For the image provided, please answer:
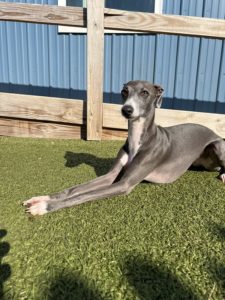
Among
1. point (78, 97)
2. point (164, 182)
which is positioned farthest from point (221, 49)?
point (164, 182)

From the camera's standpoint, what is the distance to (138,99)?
284cm

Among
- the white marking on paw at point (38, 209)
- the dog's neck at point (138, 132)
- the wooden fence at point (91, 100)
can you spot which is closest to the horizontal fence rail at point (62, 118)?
the wooden fence at point (91, 100)

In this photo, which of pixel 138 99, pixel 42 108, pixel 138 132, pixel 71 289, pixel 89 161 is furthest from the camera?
pixel 42 108

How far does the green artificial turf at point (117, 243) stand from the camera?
173 centimetres

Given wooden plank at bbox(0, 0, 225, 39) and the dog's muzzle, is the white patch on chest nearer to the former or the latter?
the dog's muzzle

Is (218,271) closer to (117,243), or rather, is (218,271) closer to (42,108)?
(117,243)

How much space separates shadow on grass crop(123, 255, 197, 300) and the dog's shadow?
1617 millimetres

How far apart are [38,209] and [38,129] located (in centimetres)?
227

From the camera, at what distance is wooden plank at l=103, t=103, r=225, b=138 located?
4121 millimetres

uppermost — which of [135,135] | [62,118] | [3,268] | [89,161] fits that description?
[135,135]

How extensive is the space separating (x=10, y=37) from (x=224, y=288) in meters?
5.70

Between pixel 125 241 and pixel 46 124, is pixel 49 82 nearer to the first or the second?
pixel 46 124

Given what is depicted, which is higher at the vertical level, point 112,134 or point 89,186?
point 89,186

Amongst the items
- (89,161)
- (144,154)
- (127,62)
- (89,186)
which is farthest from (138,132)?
(127,62)
